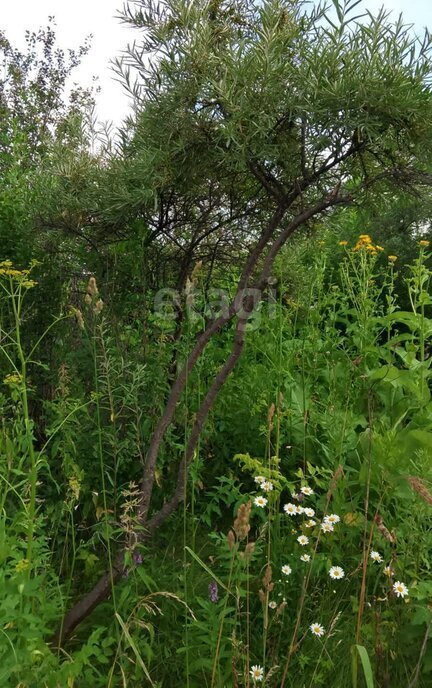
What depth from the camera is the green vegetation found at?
225 centimetres

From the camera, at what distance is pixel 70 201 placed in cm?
313

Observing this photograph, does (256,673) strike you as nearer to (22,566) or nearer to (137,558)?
(137,558)

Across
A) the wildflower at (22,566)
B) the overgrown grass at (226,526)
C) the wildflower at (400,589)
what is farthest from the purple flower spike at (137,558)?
the wildflower at (400,589)

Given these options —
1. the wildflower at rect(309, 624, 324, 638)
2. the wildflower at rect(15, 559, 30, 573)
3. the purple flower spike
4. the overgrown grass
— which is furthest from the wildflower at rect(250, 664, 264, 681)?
the wildflower at rect(15, 559, 30, 573)

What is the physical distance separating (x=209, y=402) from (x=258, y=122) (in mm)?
1176

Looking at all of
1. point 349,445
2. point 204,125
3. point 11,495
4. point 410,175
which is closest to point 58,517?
point 11,495

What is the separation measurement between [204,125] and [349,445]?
5.68ft

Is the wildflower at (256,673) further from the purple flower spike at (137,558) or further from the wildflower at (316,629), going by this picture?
the purple flower spike at (137,558)

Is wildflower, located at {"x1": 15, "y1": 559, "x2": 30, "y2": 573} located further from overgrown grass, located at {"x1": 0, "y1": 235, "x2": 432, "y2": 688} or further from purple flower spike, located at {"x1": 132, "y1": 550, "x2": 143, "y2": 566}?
purple flower spike, located at {"x1": 132, "y1": 550, "x2": 143, "y2": 566}

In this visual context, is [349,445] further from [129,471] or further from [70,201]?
[70,201]

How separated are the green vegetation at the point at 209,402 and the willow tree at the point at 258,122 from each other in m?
0.01

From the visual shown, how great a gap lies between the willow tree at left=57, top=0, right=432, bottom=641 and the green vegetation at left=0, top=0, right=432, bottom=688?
0.5 inches

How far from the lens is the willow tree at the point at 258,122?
8.16ft

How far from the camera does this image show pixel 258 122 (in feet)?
8.44
